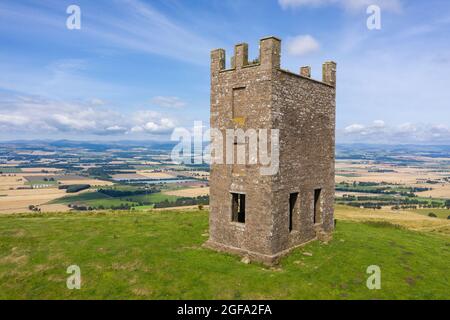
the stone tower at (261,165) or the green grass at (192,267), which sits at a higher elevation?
the stone tower at (261,165)

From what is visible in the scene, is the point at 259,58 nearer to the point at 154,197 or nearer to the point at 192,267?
the point at 192,267

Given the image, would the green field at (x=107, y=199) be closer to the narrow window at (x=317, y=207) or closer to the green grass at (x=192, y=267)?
the green grass at (x=192, y=267)

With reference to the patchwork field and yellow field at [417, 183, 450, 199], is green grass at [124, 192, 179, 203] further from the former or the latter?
yellow field at [417, 183, 450, 199]

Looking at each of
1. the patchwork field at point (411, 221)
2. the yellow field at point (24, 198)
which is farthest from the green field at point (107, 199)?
the patchwork field at point (411, 221)

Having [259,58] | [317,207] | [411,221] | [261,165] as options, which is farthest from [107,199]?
[259,58]

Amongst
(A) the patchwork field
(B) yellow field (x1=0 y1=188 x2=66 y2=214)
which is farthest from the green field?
(A) the patchwork field
